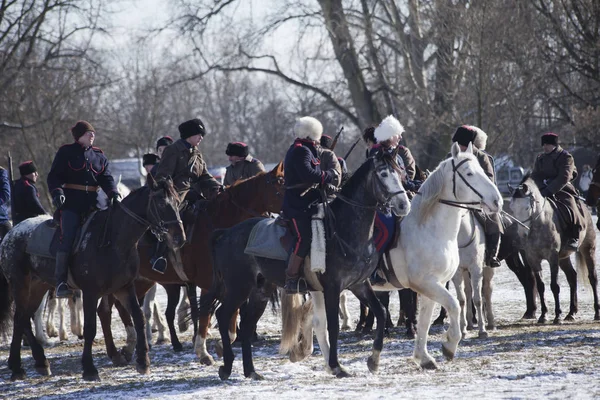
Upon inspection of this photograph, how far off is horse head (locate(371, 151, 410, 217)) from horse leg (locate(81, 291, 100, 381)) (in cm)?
332

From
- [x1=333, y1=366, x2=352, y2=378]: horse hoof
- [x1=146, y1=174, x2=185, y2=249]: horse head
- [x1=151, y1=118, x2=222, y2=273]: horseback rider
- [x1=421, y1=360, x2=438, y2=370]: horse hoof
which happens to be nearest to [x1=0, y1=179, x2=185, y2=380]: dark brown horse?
[x1=146, y1=174, x2=185, y2=249]: horse head

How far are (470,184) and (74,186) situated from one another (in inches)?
172

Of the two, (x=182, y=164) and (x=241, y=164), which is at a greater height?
(x=241, y=164)

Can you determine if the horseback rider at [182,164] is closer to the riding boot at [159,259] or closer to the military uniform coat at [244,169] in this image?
the riding boot at [159,259]

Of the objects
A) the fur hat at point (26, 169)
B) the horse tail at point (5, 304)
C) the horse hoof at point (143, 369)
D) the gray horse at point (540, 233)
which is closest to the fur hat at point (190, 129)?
the horse tail at point (5, 304)

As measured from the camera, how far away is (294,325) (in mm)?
10391

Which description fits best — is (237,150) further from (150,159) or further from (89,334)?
(89,334)

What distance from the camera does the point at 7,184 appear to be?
44.7 ft

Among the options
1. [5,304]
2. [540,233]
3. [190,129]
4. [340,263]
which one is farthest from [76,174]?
[540,233]

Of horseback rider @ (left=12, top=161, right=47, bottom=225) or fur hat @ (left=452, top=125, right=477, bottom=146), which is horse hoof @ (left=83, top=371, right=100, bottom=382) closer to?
horseback rider @ (left=12, top=161, right=47, bottom=225)

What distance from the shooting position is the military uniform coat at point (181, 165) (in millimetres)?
11773

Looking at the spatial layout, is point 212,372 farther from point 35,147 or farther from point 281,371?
point 35,147

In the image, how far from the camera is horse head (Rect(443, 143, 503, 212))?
9.67 meters

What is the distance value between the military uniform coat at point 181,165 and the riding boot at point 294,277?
2686mm
